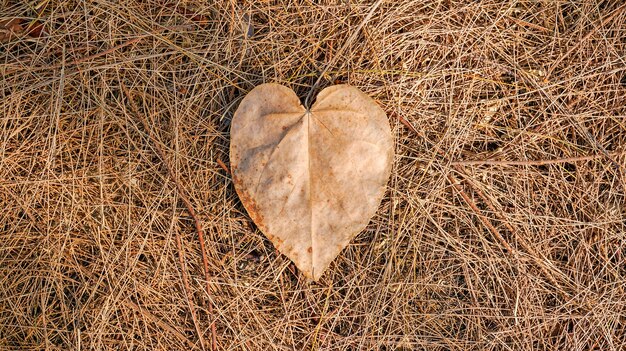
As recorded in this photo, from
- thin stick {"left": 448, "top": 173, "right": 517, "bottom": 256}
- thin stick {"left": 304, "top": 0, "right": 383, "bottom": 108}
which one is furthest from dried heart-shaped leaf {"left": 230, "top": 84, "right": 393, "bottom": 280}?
thin stick {"left": 448, "top": 173, "right": 517, "bottom": 256}

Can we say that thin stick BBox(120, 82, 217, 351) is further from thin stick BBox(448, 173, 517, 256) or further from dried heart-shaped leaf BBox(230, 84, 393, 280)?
thin stick BBox(448, 173, 517, 256)

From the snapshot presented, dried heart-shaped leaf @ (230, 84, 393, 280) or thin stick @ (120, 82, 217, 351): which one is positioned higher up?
dried heart-shaped leaf @ (230, 84, 393, 280)

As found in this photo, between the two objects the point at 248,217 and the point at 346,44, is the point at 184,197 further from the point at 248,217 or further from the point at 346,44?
the point at 346,44

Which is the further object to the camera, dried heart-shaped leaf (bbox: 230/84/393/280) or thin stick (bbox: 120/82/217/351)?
thin stick (bbox: 120/82/217/351)

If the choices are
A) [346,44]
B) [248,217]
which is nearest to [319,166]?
[248,217]

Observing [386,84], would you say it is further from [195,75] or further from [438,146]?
[195,75]

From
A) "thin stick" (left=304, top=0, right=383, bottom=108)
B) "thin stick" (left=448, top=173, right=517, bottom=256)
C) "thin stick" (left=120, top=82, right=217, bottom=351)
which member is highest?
"thin stick" (left=304, top=0, right=383, bottom=108)
